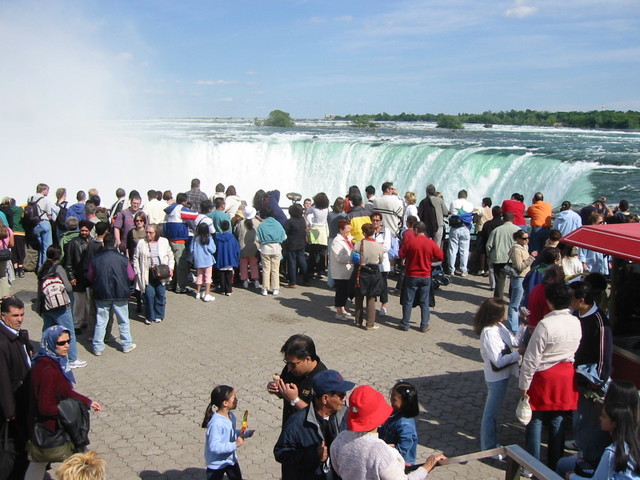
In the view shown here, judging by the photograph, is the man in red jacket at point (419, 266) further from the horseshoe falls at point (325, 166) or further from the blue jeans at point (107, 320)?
the horseshoe falls at point (325, 166)

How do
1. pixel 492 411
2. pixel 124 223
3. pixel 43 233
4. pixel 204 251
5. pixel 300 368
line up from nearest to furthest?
pixel 300 368 → pixel 492 411 → pixel 204 251 → pixel 124 223 → pixel 43 233

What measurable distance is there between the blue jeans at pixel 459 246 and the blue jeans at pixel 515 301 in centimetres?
295

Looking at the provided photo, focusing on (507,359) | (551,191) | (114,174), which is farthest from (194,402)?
(114,174)

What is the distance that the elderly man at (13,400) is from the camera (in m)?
4.63

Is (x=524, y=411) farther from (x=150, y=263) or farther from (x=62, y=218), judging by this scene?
(x=62, y=218)

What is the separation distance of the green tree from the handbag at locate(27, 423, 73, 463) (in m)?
82.4

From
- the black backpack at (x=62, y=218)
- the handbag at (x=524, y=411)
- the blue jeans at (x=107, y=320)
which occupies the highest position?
the black backpack at (x=62, y=218)

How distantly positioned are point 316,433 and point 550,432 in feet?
8.12

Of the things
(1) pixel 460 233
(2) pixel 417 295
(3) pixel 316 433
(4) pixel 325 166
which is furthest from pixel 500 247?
(4) pixel 325 166

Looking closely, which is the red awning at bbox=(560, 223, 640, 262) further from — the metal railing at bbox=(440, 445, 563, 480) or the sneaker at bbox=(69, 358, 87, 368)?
the sneaker at bbox=(69, 358, 87, 368)

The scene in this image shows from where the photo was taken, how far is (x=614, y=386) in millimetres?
3713

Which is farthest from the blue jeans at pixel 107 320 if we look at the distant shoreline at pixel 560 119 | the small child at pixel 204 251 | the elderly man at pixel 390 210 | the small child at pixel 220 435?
the distant shoreline at pixel 560 119

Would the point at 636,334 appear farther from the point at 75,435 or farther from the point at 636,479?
the point at 75,435

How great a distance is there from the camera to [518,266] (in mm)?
8656
